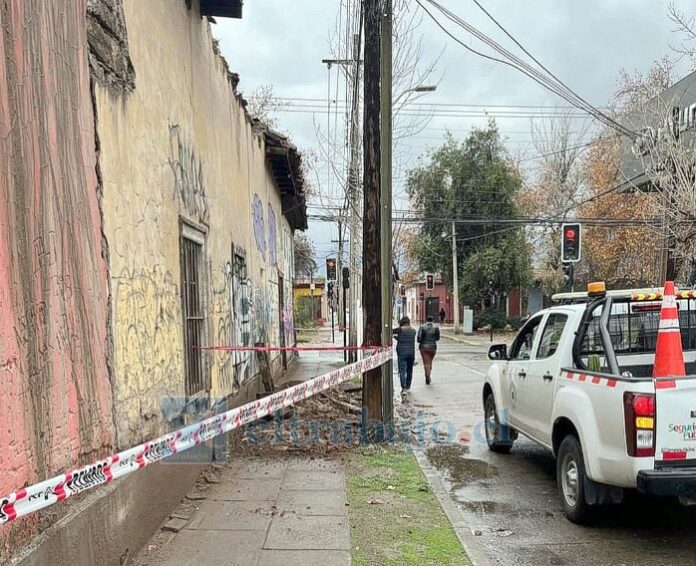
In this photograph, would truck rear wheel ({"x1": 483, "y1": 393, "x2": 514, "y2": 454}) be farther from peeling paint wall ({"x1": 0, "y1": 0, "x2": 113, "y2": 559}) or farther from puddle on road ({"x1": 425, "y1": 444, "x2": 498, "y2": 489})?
peeling paint wall ({"x1": 0, "y1": 0, "x2": 113, "y2": 559})

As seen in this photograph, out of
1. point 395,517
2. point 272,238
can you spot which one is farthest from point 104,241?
point 272,238

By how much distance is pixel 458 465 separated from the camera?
7.14 m

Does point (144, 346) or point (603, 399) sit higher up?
point (144, 346)

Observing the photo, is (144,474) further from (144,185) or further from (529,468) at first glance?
(529,468)

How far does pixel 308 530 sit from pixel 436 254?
36.2m

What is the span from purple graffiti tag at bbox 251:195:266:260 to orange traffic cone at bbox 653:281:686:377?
26.9 ft

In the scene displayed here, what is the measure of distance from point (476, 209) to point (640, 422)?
115 ft

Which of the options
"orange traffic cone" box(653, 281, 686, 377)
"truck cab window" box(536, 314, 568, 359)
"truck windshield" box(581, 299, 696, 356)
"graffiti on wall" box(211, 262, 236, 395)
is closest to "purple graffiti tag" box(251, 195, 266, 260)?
"graffiti on wall" box(211, 262, 236, 395)

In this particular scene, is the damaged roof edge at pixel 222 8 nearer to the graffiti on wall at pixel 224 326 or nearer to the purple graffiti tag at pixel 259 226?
the graffiti on wall at pixel 224 326

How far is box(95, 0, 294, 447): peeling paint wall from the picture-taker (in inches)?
174

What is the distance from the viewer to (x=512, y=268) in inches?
1475

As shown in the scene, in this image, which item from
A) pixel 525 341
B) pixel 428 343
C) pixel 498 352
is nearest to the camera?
pixel 525 341

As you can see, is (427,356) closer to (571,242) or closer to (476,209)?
(571,242)

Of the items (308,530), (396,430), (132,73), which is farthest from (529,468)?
(132,73)
